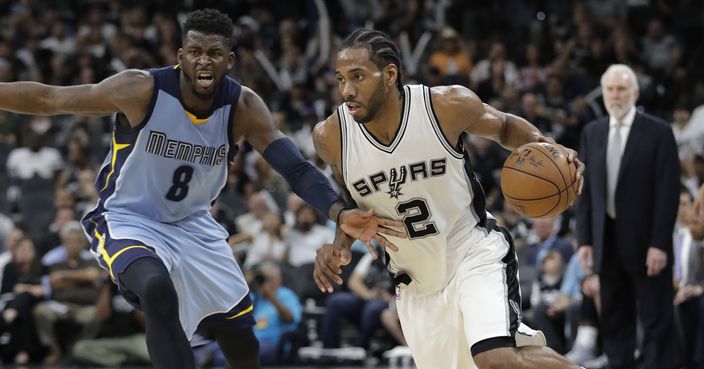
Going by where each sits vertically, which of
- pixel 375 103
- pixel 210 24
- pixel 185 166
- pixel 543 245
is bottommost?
pixel 543 245

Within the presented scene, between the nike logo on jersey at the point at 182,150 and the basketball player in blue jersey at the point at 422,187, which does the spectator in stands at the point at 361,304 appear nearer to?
the nike logo on jersey at the point at 182,150

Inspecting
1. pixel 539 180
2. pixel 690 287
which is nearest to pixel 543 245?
pixel 690 287

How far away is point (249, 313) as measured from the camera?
560cm

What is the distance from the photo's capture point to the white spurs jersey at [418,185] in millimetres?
4879

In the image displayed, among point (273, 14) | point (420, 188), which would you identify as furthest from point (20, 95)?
point (273, 14)

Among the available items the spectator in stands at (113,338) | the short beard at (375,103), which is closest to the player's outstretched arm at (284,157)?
the short beard at (375,103)

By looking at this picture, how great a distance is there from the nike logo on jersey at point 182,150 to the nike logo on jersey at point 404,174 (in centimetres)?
97

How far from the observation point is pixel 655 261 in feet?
23.7

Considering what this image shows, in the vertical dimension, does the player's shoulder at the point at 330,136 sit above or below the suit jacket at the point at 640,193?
above

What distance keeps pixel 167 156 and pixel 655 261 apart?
3.63 m

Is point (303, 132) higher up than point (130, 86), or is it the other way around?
point (130, 86)

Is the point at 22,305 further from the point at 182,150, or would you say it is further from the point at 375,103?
the point at 375,103

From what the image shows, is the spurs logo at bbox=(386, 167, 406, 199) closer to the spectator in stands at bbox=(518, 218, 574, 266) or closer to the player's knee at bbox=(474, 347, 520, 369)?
the player's knee at bbox=(474, 347, 520, 369)

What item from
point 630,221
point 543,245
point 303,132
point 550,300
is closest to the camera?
point 630,221
